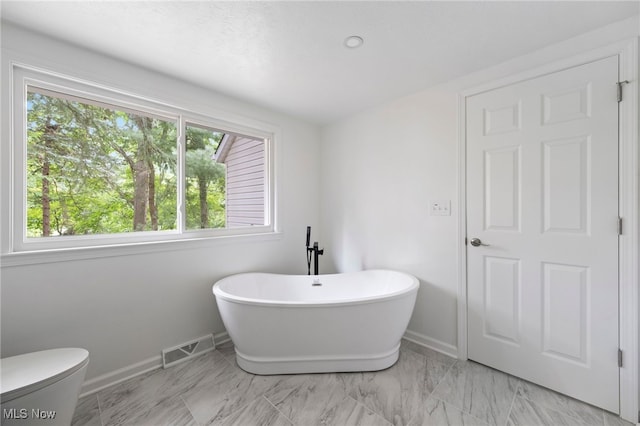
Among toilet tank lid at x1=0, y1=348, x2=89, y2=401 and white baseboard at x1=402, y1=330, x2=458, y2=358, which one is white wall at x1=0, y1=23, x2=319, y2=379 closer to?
toilet tank lid at x1=0, y1=348, x2=89, y2=401

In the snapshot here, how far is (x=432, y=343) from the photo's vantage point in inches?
89.4

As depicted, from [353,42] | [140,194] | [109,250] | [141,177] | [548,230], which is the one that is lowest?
[109,250]

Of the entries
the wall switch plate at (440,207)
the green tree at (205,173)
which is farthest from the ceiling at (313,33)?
the wall switch plate at (440,207)

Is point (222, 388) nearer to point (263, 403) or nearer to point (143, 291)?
point (263, 403)

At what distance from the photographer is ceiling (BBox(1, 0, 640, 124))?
137cm

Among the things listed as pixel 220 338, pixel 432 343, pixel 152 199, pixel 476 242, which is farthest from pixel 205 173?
pixel 432 343

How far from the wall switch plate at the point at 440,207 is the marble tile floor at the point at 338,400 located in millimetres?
1182

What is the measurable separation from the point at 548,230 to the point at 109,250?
2934 mm

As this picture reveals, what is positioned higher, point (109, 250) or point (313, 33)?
point (313, 33)

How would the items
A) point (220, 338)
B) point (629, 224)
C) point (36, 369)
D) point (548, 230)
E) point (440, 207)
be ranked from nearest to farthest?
1. point (36, 369)
2. point (629, 224)
3. point (548, 230)
4. point (440, 207)
5. point (220, 338)

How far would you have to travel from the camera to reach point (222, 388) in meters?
1.78

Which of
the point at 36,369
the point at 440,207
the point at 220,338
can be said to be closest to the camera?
the point at 36,369

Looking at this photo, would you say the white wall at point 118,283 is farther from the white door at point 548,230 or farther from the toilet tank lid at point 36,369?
the white door at point 548,230

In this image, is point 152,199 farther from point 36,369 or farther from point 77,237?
point 36,369
